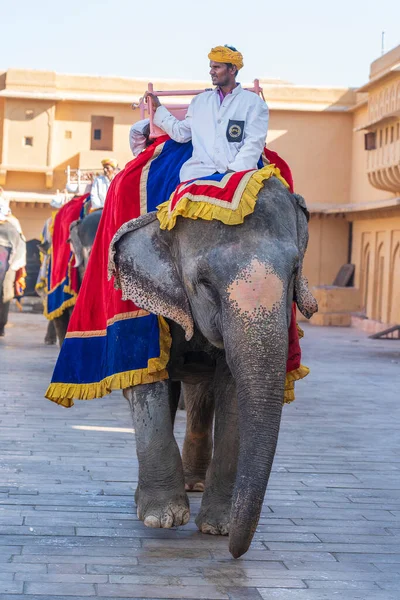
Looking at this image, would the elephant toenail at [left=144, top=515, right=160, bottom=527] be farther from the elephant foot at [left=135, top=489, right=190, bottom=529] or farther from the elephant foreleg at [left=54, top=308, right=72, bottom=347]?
the elephant foreleg at [left=54, top=308, right=72, bottom=347]

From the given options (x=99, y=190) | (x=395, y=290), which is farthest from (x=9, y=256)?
(x=395, y=290)

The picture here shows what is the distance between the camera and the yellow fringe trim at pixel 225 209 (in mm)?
4285

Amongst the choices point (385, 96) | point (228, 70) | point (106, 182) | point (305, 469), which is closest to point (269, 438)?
point (228, 70)

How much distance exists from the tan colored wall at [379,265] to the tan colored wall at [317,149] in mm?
1736

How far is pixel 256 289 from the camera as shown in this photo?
409cm

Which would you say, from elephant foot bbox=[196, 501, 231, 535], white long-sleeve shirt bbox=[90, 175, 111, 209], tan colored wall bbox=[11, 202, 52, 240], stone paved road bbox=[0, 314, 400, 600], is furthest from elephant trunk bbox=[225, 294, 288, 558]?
tan colored wall bbox=[11, 202, 52, 240]

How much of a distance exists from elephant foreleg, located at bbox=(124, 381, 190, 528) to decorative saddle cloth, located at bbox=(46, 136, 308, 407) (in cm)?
10

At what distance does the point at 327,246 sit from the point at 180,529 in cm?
2227

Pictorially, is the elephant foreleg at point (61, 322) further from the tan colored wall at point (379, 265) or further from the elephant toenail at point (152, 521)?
the tan colored wall at point (379, 265)

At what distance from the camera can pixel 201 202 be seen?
14.6ft

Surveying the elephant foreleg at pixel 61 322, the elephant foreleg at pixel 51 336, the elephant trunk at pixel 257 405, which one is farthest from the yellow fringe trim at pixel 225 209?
the elephant foreleg at pixel 51 336

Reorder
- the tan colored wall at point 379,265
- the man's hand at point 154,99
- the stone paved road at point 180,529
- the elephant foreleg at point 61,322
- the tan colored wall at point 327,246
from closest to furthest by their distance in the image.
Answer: the stone paved road at point 180,529, the man's hand at point 154,99, the elephant foreleg at point 61,322, the tan colored wall at point 379,265, the tan colored wall at point 327,246

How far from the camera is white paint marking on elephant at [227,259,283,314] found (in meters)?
4.08

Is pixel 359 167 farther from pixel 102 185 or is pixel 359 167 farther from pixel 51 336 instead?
pixel 102 185
